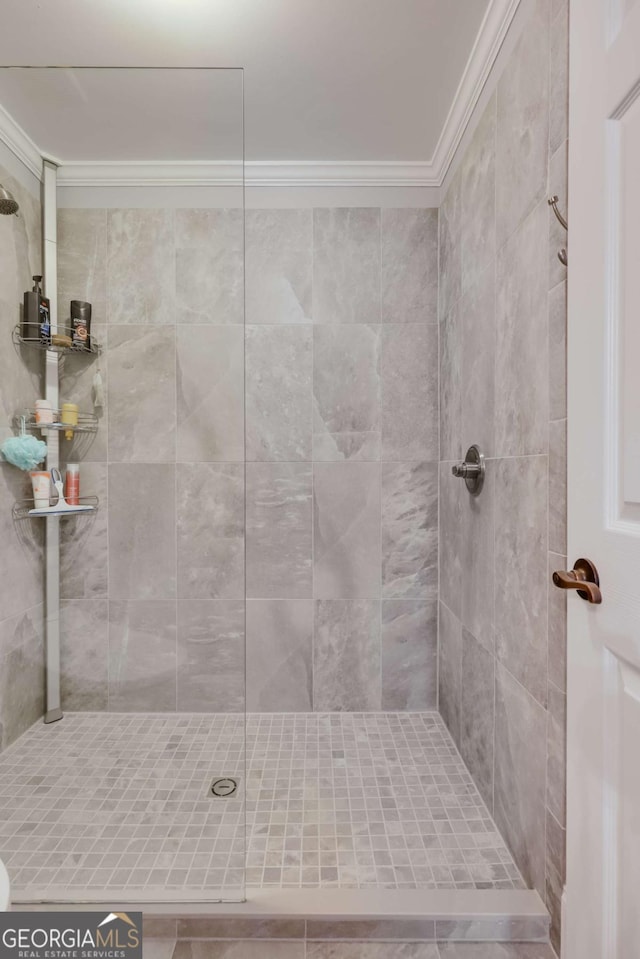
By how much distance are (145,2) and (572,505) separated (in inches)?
64.2

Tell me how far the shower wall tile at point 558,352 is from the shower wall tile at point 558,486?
0.03 m

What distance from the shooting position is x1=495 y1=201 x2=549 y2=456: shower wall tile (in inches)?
42.4

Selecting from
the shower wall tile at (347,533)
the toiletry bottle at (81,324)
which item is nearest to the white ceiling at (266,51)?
the toiletry bottle at (81,324)

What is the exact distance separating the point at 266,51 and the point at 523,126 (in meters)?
0.81

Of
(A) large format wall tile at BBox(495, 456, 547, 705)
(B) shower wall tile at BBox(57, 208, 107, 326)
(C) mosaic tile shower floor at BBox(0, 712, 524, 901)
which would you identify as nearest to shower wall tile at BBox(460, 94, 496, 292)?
(A) large format wall tile at BBox(495, 456, 547, 705)

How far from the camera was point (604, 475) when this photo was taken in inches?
31.4

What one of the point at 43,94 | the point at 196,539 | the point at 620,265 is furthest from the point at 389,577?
the point at 43,94

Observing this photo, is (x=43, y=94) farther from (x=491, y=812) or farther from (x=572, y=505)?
(x=491, y=812)

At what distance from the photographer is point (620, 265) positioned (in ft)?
2.45

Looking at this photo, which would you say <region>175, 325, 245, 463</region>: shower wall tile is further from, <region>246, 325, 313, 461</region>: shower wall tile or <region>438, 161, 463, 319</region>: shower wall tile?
<region>438, 161, 463, 319</region>: shower wall tile

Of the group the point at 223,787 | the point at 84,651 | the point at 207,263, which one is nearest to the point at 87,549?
the point at 84,651

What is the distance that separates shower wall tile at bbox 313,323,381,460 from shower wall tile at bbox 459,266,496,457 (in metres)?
0.42

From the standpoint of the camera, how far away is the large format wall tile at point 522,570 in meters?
1.08

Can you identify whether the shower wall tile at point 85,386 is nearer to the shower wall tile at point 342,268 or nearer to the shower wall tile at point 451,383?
the shower wall tile at point 342,268
